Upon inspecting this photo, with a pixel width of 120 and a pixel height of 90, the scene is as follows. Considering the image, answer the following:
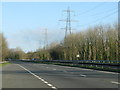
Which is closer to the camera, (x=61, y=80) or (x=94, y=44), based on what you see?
(x=61, y=80)

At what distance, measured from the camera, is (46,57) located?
12794 cm

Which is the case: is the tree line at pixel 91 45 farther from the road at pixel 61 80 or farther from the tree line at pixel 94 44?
the road at pixel 61 80

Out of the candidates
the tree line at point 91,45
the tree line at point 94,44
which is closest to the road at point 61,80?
the tree line at point 91,45

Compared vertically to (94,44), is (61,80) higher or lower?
lower

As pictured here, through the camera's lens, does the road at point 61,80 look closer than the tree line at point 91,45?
Yes

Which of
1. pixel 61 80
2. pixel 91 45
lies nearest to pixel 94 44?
pixel 91 45

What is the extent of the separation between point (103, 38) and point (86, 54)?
13922mm

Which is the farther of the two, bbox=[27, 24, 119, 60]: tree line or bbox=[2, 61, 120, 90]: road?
bbox=[27, 24, 119, 60]: tree line

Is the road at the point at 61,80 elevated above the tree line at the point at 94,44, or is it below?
below

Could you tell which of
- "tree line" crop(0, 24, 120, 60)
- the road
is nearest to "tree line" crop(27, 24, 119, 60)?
"tree line" crop(0, 24, 120, 60)

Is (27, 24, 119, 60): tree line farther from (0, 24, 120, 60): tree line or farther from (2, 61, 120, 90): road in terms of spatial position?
(2, 61, 120, 90): road

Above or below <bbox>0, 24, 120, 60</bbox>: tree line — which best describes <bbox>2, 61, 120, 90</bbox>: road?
below

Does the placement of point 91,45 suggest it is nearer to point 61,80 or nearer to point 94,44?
point 94,44

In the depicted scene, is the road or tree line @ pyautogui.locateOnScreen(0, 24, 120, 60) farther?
tree line @ pyautogui.locateOnScreen(0, 24, 120, 60)
